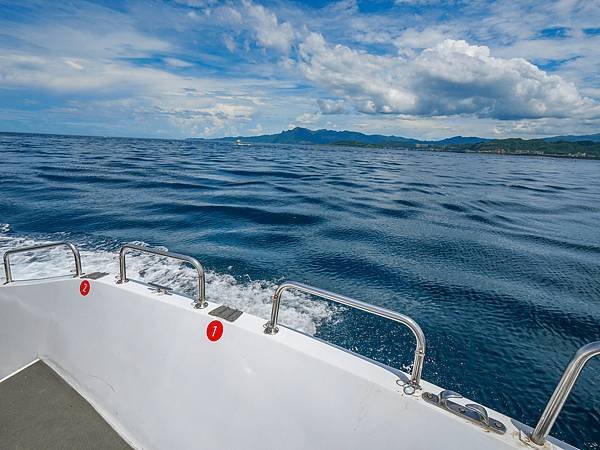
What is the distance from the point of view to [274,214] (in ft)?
39.4

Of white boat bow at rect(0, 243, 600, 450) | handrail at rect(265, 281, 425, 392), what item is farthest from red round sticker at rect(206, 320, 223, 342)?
handrail at rect(265, 281, 425, 392)

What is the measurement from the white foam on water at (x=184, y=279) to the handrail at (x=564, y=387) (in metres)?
3.22

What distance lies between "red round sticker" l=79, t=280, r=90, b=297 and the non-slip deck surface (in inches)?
38.0

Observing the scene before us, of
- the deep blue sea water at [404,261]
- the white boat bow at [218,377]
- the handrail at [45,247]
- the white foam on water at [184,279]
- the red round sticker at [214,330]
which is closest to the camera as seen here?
the white boat bow at [218,377]

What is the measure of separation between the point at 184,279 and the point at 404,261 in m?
5.18

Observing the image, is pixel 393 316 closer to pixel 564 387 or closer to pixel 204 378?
pixel 564 387

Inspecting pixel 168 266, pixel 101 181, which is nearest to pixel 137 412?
pixel 168 266

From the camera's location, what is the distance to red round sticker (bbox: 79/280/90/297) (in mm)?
3189

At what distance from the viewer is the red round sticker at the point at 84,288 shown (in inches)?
126

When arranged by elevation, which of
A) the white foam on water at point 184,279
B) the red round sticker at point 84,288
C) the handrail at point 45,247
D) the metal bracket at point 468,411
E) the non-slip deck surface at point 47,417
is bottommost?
the white foam on water at point 184,279

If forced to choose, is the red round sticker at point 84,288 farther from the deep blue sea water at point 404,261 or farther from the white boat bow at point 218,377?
the deep blue sea water at point 404,261

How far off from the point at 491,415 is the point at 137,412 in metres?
2.89

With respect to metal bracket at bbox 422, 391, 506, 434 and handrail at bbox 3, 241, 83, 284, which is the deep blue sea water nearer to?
metal bracket at bbox 422, 391, 506, 434

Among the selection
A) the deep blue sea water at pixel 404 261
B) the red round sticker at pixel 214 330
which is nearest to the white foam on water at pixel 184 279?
the deep blue sea water at pixel 404 261
